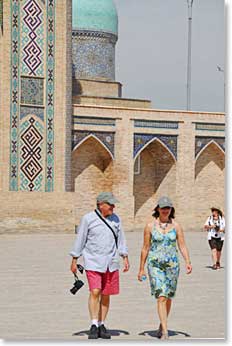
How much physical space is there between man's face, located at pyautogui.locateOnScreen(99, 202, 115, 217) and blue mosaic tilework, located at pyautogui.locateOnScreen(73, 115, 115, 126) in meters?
17.9

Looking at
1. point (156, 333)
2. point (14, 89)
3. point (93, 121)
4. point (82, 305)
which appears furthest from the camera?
point (93, 121)

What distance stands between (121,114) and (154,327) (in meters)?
18.5

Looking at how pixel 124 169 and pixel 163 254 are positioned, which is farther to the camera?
pixel 124 169

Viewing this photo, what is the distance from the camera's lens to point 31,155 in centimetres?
2359

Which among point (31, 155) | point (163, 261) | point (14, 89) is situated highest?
point (14, 89)

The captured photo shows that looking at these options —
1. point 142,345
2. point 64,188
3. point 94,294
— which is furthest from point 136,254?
point 142,345

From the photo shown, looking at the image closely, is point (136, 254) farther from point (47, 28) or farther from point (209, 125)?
point (209, 125)

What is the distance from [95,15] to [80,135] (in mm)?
6843

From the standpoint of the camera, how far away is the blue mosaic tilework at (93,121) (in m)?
25.1

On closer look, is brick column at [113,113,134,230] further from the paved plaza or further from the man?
the man

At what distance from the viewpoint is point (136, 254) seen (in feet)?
54.2

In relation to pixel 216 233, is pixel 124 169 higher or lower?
higher

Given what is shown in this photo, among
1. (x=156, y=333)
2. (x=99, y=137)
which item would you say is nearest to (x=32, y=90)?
(x=99, y=137)

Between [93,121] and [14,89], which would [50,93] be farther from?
[93,121]
